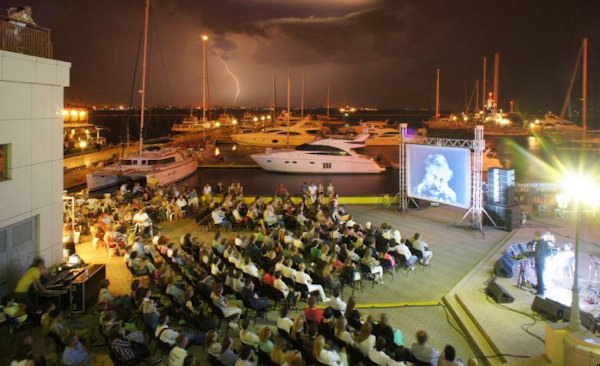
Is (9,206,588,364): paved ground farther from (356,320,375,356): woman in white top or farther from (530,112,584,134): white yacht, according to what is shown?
(530,112,584,134): white yacht

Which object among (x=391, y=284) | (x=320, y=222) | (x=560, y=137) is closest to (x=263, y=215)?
(x=320, y=222)

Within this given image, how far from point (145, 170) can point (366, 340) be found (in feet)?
77.2

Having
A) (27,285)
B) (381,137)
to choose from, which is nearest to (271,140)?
(381,137)

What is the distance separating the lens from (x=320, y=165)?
3650 centimetres

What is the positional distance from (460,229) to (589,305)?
23.8ft

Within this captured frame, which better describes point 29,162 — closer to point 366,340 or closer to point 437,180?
point 366,340

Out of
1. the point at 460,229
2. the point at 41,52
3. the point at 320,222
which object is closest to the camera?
the point at 41,52

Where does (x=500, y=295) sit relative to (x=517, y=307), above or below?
above

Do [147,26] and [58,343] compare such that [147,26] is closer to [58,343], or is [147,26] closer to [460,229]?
[460,229]

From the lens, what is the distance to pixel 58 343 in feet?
23.4

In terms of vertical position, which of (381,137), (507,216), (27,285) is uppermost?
(381,137)

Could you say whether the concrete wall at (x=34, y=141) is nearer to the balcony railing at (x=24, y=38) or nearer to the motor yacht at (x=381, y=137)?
the balcony railing at (x=24, y=38)

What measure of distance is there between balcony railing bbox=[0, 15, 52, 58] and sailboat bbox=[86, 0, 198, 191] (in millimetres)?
15327

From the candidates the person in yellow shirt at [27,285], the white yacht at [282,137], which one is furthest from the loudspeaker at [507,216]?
the white yacht at [282,137]
